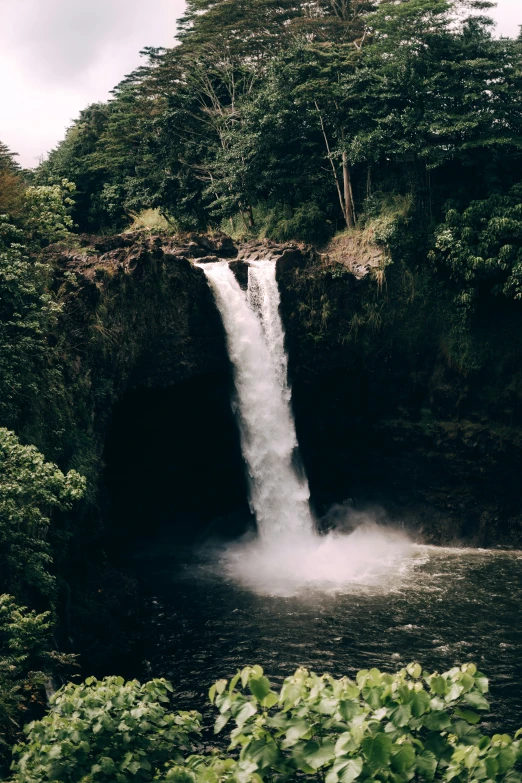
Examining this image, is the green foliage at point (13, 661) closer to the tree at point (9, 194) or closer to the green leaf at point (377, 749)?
the green leaf at point (377, 749)

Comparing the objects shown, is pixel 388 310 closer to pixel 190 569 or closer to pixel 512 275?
pixel 512 275

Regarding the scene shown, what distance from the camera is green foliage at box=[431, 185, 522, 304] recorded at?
25.3 m

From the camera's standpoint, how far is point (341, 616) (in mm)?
19891

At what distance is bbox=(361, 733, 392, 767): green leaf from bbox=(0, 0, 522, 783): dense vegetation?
14mm

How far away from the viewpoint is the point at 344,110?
99.8ft

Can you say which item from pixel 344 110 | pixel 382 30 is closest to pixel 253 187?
pixel 344 110

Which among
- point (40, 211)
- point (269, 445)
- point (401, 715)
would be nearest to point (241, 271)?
point (269, 445)

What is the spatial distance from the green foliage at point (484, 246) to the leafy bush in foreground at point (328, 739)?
21050 mm

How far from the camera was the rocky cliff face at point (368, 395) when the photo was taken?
1012 inches

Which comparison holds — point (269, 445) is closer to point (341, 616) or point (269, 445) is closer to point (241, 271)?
point (241, 271)

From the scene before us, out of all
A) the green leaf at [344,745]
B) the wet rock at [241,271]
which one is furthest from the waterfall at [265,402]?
the green leaf at [344,745]

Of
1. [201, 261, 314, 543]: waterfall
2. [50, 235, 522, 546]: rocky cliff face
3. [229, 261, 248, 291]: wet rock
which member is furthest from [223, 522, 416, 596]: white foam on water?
[229, 261, 248, 291]: wet rock

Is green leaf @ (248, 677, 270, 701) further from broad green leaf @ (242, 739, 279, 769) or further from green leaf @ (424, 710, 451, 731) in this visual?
green leaf @ (424, 710, 451, 731)

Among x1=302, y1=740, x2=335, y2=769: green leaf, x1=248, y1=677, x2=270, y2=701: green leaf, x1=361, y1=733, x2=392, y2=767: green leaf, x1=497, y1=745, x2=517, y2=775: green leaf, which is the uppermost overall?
x1=248, y1=677, x2=270, y2=701: green leaf
